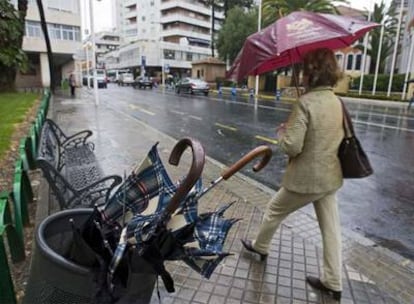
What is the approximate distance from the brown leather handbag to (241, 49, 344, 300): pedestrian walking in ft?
0.16

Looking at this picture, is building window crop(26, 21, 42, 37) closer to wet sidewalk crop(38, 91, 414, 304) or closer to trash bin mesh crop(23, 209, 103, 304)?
wet sidewalk crop(38, 91, 414, 304)

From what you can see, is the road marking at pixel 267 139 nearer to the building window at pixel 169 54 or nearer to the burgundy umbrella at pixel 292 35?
the burgundy umbrella at pixel 292 35

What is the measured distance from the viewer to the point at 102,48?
11388cm

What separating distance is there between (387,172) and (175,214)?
6.34m

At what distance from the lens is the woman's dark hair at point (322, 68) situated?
104 inches

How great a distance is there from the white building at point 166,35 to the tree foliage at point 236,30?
1098 inches

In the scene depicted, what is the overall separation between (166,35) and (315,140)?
80.4 meters

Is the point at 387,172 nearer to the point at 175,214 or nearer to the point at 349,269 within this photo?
the point at 349,269

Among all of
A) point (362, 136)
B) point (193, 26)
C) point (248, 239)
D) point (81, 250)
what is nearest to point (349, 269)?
point (248, 239)

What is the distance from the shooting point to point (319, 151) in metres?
2.70

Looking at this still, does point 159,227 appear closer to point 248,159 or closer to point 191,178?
point 191,178

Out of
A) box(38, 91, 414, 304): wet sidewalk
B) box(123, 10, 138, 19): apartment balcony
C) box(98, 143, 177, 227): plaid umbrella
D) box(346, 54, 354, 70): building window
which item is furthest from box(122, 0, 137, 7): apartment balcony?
box(98, 143, 177, 227): plaid umbrella

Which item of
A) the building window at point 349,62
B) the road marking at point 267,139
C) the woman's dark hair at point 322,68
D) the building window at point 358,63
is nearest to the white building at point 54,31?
the road marking at point 267,139

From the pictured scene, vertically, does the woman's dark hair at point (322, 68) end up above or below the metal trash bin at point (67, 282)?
above
